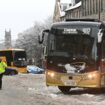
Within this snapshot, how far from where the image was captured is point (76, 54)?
82.7ft

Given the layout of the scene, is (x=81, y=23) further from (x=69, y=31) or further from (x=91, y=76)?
(x=91, y=76)

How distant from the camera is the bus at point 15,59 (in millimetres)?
66387

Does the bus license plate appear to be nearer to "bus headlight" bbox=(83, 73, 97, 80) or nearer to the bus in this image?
"bus headlight" bbox=(83, 73, 97, 80)

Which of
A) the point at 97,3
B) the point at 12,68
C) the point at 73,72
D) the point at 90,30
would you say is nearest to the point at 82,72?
the point at 73,72

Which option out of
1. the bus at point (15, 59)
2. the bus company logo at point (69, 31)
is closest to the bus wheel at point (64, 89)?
the bus company logo at point (69, 31)

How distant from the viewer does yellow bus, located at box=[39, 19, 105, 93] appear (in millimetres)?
24875

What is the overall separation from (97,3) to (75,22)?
62846 mm

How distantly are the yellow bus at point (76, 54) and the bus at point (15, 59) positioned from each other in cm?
3999

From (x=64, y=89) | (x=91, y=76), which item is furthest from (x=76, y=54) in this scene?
(x=64, y=89)

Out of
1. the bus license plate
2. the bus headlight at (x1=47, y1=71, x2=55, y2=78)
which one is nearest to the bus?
the bus headlight at (x1=47, y1=71, x2=55, y2=78)

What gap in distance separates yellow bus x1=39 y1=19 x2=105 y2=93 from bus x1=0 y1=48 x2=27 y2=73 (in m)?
40.0

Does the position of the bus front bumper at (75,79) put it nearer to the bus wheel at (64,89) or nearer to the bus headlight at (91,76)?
the bus headlight at (91,76)

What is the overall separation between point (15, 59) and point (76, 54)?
42.3 metres

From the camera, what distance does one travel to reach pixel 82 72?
24.9 m
